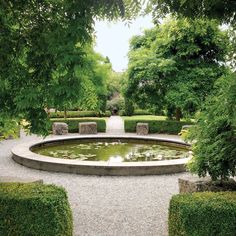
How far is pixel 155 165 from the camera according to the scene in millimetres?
10125

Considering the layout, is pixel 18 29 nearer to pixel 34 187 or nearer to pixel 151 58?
pixel 34 187

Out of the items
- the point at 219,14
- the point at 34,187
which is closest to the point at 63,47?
the point at 219,14

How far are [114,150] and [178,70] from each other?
288 inches

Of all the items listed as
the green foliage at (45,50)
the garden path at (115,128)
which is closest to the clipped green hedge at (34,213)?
the green foliage at (45,50)

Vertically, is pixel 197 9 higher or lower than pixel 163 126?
higher

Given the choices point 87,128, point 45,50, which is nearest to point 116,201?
point 45,50

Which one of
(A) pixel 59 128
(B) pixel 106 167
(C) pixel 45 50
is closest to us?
(C) pixel 45 50

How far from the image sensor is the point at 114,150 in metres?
14.9

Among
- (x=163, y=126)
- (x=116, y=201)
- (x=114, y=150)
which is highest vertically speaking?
(x=163, y=126)

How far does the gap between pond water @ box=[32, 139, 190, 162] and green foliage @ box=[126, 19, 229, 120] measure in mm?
4141

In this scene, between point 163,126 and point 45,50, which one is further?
point 163,126

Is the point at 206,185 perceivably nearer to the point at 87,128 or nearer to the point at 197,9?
the point at 197,9

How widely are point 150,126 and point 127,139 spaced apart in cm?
330

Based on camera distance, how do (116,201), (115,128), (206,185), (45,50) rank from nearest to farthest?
(45,50), (206,185), (116,201), (115,128)
